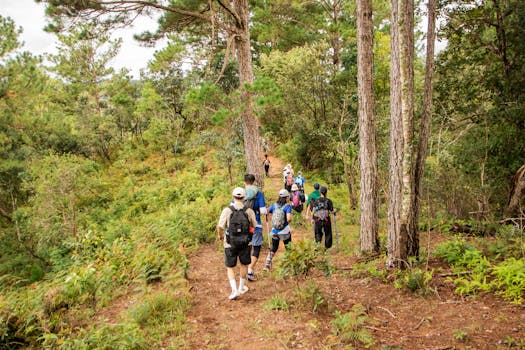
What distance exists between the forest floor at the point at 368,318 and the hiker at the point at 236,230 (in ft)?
1.88

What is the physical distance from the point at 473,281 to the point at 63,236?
15.1 metres

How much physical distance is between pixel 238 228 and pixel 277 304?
1.29 m

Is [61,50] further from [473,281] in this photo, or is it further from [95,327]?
[473,281]

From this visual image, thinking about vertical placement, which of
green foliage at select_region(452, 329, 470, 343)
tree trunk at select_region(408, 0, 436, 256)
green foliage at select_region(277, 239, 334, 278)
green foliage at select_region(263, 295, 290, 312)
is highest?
tree trunk at select_region(408, 0, 436, 256)

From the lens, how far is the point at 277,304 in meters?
4.99

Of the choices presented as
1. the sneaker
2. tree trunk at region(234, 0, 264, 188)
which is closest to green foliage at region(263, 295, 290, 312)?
the sneaker

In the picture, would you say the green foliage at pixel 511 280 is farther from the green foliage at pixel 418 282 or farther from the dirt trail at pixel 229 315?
the dirt trail at pixel 229 315

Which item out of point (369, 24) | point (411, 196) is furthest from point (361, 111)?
point (411, 196)

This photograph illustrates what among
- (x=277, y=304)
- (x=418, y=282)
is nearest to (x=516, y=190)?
(x=418, y=282)

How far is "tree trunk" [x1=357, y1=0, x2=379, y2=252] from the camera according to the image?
6496mm

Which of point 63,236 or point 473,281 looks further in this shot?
point 63,236

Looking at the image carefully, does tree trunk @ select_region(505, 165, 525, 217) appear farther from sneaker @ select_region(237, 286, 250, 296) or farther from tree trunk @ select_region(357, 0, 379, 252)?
sneaker @ select_region(237, 286, 250, 296)

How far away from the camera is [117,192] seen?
2094 centimetres

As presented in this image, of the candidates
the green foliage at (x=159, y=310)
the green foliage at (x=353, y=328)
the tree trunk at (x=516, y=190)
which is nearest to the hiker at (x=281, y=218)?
the green foliage at (x=159, y=310)
